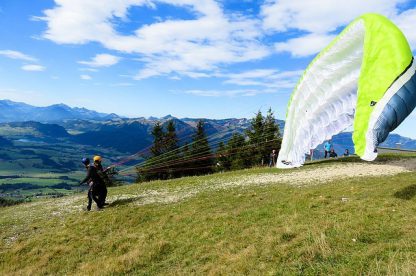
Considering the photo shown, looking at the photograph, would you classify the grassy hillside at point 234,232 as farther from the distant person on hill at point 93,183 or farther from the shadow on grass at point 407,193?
the distant person on hill at point 93,183

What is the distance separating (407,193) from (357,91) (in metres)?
5.97

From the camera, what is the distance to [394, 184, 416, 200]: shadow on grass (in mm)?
14500

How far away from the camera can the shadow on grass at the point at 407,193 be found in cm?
1450

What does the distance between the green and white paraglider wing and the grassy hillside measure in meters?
2.58

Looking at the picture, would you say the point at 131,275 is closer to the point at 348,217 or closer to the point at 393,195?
the point at 348,217

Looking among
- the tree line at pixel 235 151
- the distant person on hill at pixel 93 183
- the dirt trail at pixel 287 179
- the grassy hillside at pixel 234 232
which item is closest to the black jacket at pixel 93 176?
the distant person on hill at pixel 93 183

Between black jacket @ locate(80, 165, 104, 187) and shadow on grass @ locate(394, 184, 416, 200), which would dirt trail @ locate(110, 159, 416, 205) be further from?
shadow on grass @ locate(394, 184, 416, 200)

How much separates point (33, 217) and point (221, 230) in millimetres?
12037

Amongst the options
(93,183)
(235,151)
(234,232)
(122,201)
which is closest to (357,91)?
(234,232)

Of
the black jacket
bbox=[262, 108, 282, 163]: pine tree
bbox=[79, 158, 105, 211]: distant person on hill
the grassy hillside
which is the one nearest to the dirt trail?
the grassy hillside

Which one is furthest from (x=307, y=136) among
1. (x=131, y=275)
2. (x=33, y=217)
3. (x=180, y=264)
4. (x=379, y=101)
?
(x=33, y=217)

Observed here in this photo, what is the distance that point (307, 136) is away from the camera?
14734mm

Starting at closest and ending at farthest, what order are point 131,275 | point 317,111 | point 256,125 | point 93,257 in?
point 131,275 < point 93,257 < point 317,111 < point 256,125

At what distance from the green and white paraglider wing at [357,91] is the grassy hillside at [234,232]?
2577 millimetres
